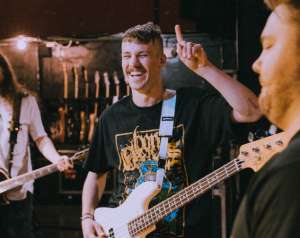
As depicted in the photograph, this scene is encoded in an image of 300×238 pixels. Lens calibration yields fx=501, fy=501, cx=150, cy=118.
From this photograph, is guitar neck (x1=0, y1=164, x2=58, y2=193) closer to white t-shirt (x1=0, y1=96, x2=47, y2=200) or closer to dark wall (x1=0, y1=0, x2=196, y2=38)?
white t-shirt (x1=0, y1=96, x2=47, y2=200)

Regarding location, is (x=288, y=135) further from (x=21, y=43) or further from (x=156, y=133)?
(x=21, y=43)

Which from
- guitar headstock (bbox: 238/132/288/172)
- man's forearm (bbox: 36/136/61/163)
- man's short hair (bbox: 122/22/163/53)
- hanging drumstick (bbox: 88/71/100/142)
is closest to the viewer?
guitar headstock (bbox: 238/132/288/172)

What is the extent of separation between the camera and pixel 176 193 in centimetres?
247

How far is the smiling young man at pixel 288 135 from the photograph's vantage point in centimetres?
86

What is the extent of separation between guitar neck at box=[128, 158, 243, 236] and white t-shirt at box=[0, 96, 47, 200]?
169cm

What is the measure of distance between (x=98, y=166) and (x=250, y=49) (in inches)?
94.5

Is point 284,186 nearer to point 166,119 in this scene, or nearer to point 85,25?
point 166,119

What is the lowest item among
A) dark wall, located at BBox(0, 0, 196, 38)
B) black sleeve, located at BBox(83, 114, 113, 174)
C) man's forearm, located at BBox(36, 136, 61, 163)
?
man's forearm, located at BBox(36, 136, 61, 163)

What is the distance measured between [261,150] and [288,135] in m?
1.27

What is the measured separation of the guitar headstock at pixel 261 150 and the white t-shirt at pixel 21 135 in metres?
2.13

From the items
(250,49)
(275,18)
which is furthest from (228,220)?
(275,18)

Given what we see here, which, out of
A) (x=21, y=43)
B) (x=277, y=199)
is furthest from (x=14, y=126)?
(x=21, y=43)

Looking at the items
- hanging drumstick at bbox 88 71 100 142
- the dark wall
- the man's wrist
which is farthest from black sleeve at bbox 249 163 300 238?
hanging drumstick at bbox 88 71 100 142

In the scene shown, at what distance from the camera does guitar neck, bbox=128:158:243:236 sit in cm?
242
